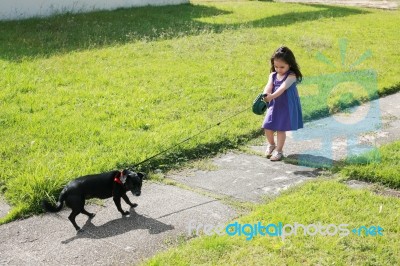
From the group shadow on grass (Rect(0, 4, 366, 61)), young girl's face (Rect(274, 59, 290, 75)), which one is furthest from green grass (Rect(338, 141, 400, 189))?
shadow on grass (Rect(0, 4, 366, 61))

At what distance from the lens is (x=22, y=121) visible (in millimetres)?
6461

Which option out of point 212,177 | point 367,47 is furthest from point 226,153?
point 367,47

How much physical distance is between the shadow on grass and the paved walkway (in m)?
5.43

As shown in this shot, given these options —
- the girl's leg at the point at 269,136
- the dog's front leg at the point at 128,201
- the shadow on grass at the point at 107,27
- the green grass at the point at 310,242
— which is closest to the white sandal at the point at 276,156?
the girl's leg at the point at 269,136

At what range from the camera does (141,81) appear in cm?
855

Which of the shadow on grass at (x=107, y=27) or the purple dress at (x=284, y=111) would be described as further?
the shadow on grass at (x=107, y=27)

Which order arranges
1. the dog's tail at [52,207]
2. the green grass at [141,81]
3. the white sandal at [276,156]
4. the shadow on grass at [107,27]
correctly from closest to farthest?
the dog's tail at [52,207]
the green grass at [141,81]
the white sandal at [276,156]
the shadow on grass at [107,27]

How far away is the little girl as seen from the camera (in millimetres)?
5609

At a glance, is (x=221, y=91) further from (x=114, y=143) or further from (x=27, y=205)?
(x=27, y=205)

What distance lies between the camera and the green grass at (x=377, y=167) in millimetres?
5066

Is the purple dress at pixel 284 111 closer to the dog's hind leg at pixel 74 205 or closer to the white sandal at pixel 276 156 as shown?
the white sandal at pixel 276 156

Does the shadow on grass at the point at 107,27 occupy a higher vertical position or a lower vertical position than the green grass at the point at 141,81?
higher

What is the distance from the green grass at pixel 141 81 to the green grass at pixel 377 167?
1.30 meters

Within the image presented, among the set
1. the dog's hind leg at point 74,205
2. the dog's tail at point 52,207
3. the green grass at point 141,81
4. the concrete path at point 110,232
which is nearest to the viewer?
the concrete path at point 110,232
